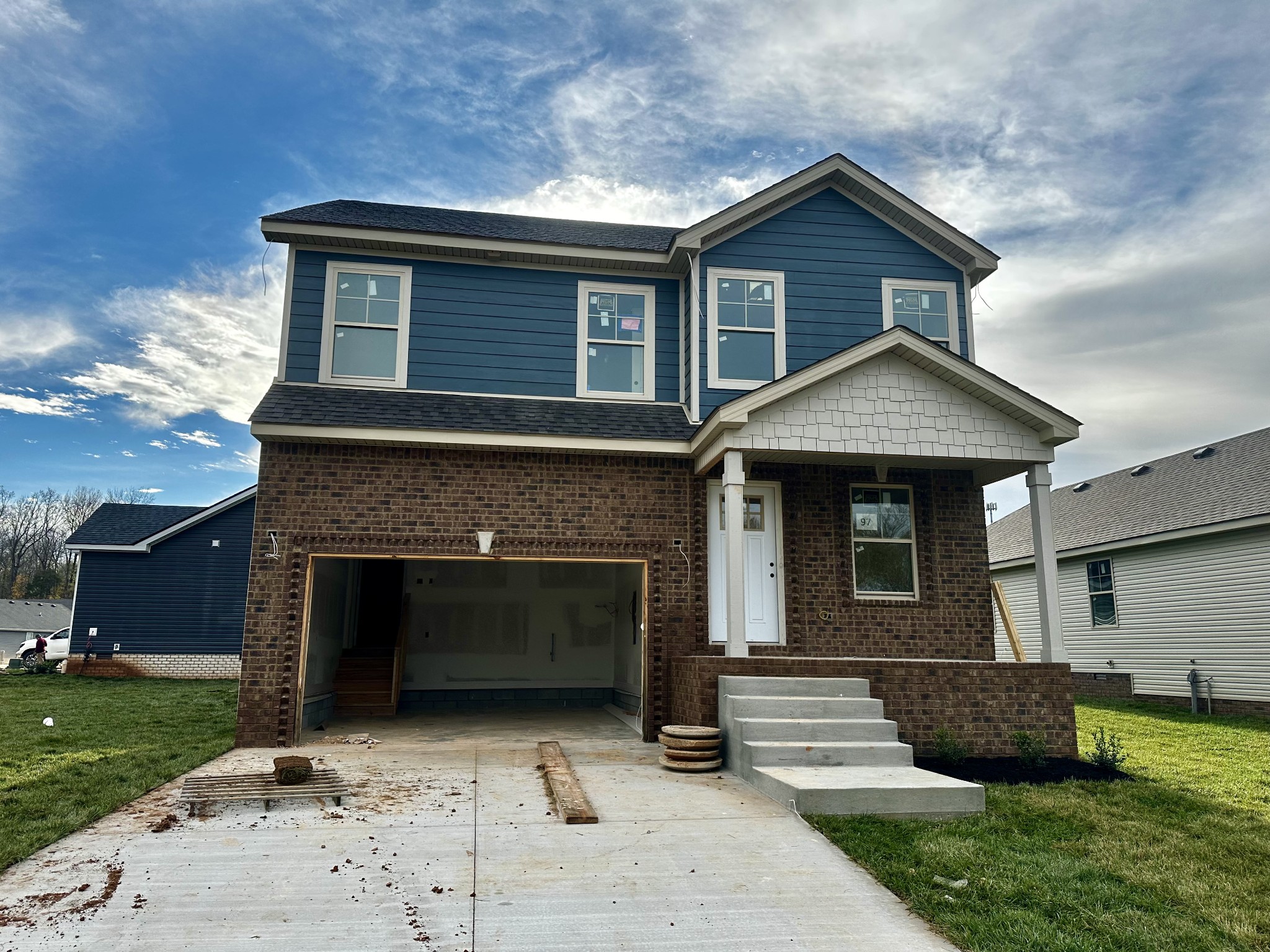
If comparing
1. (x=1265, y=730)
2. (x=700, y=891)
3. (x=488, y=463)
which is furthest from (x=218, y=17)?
(x=1265, y=730)

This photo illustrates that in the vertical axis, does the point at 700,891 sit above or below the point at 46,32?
below

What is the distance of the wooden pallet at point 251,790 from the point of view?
6.03m

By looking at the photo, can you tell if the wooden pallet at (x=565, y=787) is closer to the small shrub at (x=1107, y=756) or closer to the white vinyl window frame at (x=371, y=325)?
the white vinyl window frame at (x=371, y=325)

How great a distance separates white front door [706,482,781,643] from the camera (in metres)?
10.3

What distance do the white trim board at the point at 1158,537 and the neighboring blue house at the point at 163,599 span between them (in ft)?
62.5

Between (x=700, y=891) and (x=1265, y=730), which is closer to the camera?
(x=700, y=891)

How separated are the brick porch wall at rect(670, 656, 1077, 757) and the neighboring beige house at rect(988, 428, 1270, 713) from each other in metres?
7.73

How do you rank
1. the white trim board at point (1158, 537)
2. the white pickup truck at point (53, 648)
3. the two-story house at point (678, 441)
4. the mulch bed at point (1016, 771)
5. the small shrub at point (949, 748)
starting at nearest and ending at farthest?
the mulch bed at point (1016, 771)
the small shrub at point (949, 748)
the two-story house at point (678, 441)
the white trim board at point (1158, 537)
the white pickup truck at point (53, 648)

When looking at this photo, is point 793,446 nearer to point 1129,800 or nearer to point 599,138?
point 1129,800

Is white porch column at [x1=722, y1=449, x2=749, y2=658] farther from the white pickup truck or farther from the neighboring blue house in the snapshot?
the white pickup truck

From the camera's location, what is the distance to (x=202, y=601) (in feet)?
71.8

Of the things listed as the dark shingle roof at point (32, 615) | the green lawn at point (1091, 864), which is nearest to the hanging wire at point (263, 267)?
the green lawn at point (1091, 864)

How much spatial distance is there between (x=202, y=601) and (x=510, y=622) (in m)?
12.3

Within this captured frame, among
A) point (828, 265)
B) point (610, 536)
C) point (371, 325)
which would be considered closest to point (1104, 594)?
point (828, 265)
